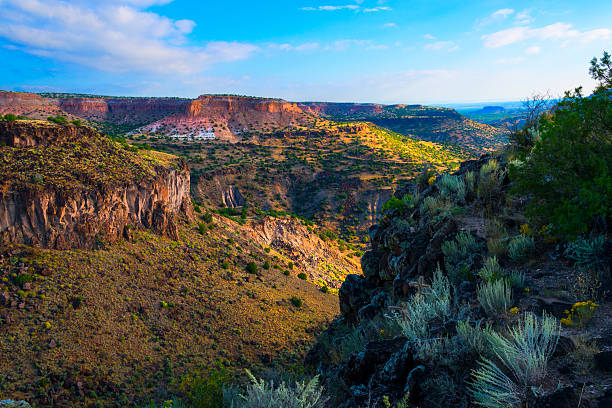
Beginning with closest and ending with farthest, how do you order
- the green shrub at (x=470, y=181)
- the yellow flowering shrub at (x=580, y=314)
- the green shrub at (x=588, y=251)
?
the yellow flowering shrub at (x=580, y=314), the green shrub at (x=588, y=251), the green shrub at (x=470, y=181)

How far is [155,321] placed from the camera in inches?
793

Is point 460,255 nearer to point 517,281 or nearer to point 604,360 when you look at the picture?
point 517,281

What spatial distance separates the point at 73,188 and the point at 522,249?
24.6 metres

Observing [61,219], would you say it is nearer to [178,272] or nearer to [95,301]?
[95,301]

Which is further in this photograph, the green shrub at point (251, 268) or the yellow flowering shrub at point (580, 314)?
the green shrub at point (251, 268)

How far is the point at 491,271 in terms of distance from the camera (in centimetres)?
621

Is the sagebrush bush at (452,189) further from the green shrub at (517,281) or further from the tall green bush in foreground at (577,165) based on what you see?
the green shrub at (517,281)

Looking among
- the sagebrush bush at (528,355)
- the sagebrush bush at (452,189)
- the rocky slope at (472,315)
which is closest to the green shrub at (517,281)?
the rocky slope at (472,315)

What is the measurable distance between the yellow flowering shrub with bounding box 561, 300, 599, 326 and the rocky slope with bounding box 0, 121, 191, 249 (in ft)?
82.4

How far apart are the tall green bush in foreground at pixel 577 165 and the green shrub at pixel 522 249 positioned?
20.0 inches

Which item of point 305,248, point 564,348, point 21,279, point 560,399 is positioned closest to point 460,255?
point 564,348

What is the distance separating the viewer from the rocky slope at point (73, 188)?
19281 millimetres

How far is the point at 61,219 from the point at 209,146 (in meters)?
61.7

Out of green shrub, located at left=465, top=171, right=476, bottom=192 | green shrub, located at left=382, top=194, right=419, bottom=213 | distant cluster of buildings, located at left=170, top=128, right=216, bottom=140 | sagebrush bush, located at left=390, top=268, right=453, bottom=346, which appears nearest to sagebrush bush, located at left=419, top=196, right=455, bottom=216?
green shrub, located at left=465, top=171, right=476, bottom=192
